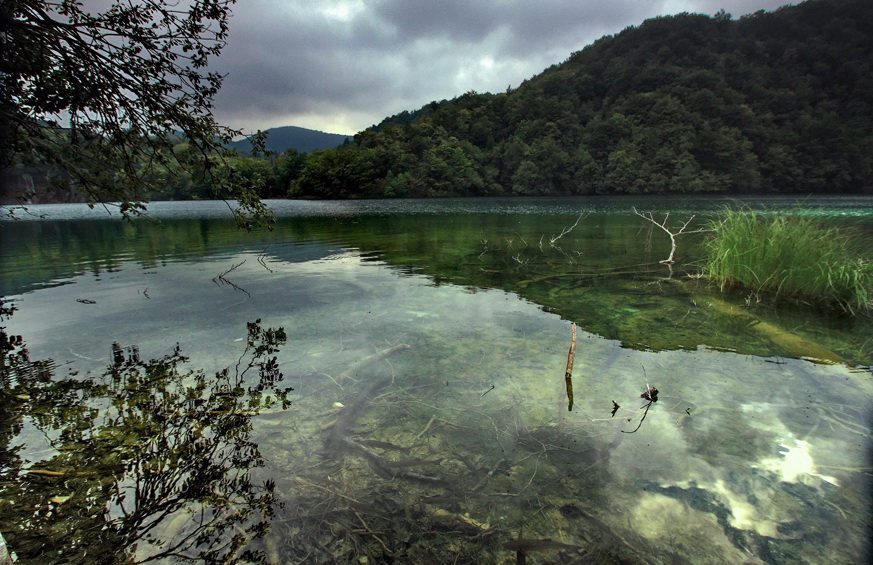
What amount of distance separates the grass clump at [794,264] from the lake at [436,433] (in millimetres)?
802

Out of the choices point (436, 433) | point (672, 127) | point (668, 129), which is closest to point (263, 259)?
point (436, 433)

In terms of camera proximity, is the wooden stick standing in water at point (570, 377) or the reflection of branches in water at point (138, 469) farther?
the wooden stick standing in water at point (570, 377)

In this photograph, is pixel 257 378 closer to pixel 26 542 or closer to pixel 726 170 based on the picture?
pixel 26 542

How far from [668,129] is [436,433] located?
106444mm

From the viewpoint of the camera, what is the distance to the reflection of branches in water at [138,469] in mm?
2557

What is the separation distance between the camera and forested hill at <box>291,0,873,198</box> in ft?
275

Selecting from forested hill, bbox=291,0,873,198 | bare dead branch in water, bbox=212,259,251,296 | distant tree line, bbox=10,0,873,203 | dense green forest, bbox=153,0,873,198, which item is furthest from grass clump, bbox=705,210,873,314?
forested hill, bbox=291,0,873,198

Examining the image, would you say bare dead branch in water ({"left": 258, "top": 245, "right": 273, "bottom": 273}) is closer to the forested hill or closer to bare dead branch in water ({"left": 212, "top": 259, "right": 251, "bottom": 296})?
bare dead branch in water ({"left": 212, "top": 259, "right": 251, "bottom": 296})

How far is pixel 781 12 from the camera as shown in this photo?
127562mm

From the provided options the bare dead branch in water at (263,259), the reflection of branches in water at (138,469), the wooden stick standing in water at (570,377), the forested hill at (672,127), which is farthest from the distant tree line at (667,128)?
the wooden stick standing in water at (570,377)

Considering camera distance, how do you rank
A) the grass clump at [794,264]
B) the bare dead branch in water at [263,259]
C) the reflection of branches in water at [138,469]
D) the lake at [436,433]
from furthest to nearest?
the bare dead branch in water at [263,259], the grass clump at [794,264], the lake at [436,433], the reflection of branches in water at [138,469]

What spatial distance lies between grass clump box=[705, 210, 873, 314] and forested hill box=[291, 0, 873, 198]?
86.1 meters

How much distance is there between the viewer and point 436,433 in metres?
3.95

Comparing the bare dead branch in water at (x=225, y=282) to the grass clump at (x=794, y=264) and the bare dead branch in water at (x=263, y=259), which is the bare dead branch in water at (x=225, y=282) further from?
the grass clump at (x=794, y=264)
